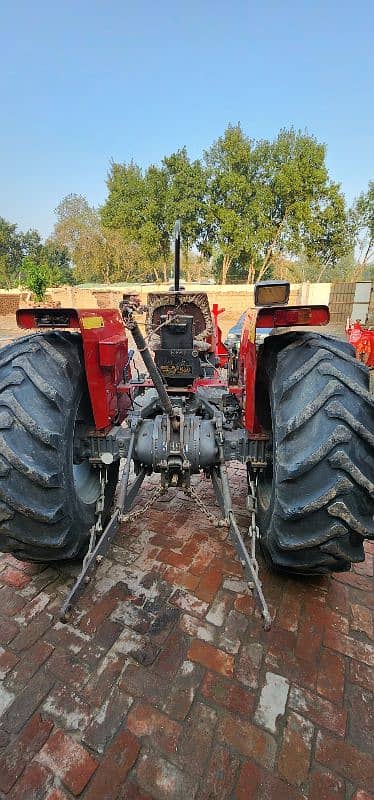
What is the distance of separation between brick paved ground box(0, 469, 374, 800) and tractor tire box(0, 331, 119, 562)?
1.45ft

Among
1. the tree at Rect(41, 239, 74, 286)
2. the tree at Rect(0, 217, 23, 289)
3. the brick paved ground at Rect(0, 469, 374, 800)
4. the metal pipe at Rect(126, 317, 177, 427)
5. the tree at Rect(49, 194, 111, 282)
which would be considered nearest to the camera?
the brick paved ground at Rect(0, 469, 374, 800)

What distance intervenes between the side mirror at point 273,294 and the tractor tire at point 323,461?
0.37 m

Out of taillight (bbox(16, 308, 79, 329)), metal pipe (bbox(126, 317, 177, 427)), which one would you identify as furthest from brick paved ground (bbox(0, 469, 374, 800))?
taillight (bbox(16, 308, 79, 329))

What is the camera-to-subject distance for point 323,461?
5.44 feet

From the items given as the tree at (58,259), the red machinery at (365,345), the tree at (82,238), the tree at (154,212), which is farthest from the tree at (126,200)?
the red machinery at (365,345)

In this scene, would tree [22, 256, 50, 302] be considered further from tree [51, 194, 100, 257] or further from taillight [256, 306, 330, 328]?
taillight [256, 306, 330, 328]

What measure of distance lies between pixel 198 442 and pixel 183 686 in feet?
4.06

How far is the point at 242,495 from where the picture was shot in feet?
11.3

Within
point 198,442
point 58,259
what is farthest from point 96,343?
point 58,259

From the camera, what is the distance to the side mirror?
2080mm

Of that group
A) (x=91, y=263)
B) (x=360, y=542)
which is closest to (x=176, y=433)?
(x=360, y=542)

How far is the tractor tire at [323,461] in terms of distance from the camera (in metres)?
1.64

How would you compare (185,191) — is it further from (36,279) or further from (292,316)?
(292,316)

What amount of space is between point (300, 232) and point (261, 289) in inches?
1060
